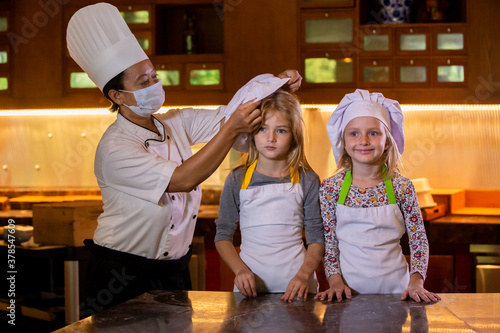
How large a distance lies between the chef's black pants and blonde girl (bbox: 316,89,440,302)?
1.56 ft

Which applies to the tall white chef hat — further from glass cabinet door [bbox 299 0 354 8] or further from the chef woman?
glass cabinet door [bbox 299 0 354 8]

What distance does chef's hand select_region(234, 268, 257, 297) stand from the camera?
146 centimetres

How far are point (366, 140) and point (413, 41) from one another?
2.02 metres

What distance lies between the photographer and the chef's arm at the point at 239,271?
1.48 m

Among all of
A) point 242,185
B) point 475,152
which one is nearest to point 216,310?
point 242,185

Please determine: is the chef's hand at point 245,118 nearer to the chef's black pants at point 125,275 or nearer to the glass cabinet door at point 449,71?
the chef's black pants at point 125,275

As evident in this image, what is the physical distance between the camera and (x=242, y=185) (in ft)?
5.83

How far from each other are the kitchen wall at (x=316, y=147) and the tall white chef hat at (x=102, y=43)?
6.71 feet

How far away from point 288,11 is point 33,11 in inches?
64.9

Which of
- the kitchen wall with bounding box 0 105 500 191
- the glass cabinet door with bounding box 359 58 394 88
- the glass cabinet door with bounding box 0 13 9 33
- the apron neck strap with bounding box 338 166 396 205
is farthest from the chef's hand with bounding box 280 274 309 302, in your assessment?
the glass cabinet door with bounding box 0 13 9 33

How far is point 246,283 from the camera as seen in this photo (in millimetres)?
1492

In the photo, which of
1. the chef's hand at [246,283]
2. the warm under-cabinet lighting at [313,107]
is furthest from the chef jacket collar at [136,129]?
the warm under-cabinet lighting at [313,107]

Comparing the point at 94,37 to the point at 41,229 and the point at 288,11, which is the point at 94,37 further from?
the point at 288,11

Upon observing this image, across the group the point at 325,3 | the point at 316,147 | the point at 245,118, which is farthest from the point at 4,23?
the point at 245,118
